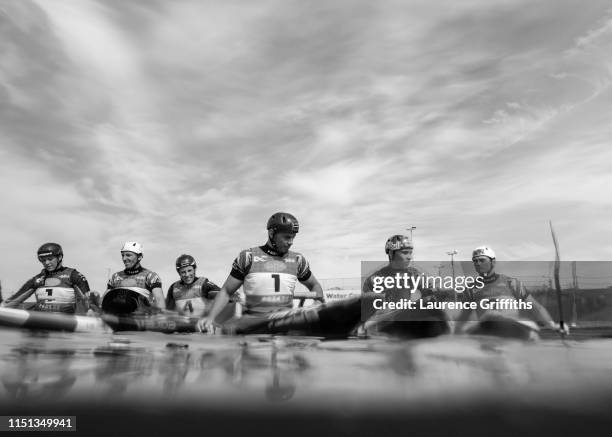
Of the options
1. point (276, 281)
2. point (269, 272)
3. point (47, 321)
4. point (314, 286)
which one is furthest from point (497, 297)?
point (47, 321)

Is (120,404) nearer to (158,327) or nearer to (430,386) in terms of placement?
(430,386)

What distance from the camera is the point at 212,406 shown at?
2.13 metres

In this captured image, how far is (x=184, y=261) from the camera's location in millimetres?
10617

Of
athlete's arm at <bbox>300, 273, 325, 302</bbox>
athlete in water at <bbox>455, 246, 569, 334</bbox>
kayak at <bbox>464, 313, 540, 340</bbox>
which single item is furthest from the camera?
athlete's arm at <bbox>300, 273, 325, 302</bbox>

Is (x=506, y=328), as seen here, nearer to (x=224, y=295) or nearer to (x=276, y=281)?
(x=276, y=281)

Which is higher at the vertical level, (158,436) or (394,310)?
(394,310)

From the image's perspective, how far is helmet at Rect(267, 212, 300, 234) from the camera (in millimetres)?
5930

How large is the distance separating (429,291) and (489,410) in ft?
8.96

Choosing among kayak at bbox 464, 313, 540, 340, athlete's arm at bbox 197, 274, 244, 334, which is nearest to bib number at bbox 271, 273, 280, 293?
athlete's arm at bbox 197, 274, 244, 334

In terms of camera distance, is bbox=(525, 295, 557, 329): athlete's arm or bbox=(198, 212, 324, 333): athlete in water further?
bbox=(198, 212, 324, 333): athlete in water

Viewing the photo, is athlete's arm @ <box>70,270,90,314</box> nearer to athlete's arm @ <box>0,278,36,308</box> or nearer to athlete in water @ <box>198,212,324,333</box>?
athlete's arm @ <box>0,278,36,308</box>

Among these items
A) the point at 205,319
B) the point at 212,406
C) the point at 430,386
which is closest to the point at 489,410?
the point at 430,386

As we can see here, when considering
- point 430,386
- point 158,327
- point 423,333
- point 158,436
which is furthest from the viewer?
point 158,327

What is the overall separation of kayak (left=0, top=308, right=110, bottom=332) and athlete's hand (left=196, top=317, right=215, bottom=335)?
84 centimetres
